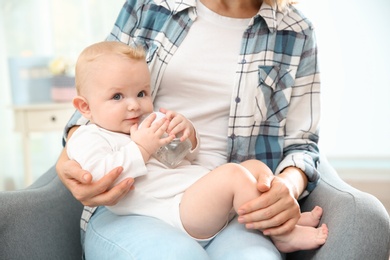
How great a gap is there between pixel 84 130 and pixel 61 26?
2.05m

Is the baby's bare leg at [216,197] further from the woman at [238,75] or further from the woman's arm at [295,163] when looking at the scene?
the woman at [238,75]

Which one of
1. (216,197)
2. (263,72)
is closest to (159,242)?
(216,197)

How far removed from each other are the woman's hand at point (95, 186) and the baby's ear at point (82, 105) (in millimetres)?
138

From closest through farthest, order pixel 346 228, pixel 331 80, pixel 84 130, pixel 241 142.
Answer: pixel 346 228 < pixel 84 130 < pixel 241 142 < pixel 331 80

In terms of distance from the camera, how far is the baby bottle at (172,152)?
1391mm

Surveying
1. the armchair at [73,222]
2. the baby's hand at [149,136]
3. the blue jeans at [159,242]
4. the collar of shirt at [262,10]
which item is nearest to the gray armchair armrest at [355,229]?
the armchair at [73,222]

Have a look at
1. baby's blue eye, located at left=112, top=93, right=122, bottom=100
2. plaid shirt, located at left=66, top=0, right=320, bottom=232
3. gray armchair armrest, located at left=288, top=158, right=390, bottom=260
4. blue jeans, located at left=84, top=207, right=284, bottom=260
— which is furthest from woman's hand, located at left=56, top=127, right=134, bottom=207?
gray armchair armrest, located at left=288, top=158, right=390, bottom=260

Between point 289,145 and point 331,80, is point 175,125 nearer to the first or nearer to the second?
point 289,145

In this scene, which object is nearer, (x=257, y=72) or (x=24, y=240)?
(x=24, y=240)

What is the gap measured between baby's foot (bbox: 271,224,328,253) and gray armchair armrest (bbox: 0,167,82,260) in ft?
1.76

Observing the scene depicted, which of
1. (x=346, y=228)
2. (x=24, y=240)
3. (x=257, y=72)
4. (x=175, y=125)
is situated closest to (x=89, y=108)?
(x=175, y=125)

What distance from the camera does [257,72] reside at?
1597 millimetres

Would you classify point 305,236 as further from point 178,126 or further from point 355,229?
point 178,126

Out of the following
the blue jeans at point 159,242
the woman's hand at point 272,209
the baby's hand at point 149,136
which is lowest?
the blue jeans at point 159,242
